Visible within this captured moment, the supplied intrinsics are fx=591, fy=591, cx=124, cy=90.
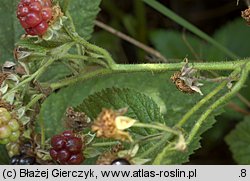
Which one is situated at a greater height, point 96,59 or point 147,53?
point 147,53

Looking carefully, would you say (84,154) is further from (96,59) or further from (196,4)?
(196,4)

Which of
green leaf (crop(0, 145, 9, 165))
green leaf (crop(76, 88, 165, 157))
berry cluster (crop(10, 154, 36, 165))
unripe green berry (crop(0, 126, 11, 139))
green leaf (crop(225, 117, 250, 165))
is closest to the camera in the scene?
unripe green berry (crop(0, 126, 11, 139))

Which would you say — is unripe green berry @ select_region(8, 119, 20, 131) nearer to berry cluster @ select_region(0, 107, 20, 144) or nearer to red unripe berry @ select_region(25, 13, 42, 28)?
berry cluster @ select_region(0, 107, 20, 144)

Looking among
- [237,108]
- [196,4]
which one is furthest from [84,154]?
[196,4]

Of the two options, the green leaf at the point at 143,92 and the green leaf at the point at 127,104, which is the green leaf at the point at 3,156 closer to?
the green leaf at the point at 143,92

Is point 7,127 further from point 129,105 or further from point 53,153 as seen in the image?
point 129,105

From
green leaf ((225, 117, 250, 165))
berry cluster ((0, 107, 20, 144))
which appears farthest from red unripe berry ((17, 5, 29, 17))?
green leaf ((225, 117, 250, 165))

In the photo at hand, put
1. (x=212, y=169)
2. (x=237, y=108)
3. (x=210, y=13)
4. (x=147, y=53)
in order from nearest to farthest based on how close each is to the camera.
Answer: (x=212, y=169) → (x=237, y=108) → (x=147, y=53) → (x=210, y=13)

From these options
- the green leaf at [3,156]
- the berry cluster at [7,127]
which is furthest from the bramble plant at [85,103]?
the green leaf at [3,156]
